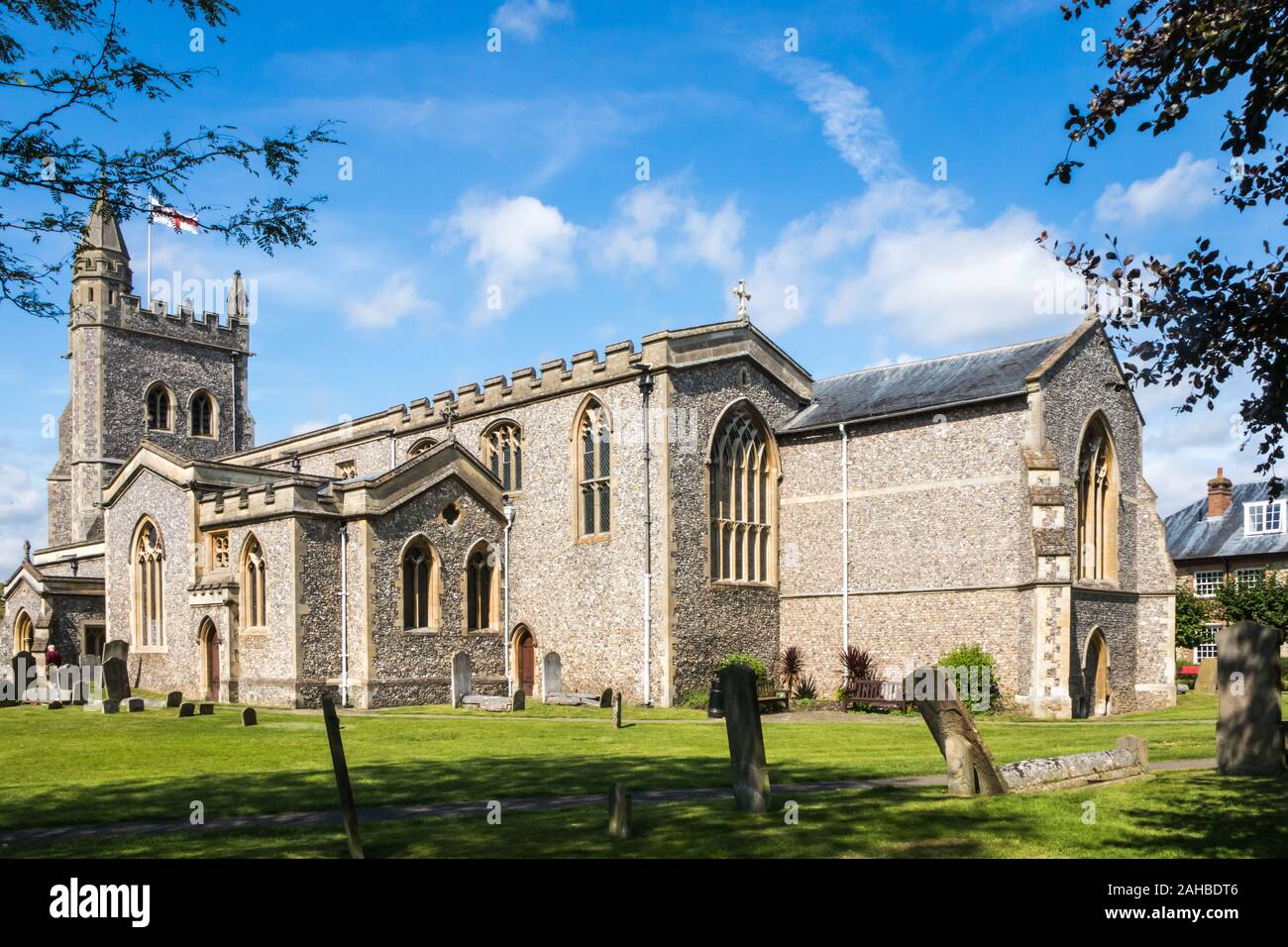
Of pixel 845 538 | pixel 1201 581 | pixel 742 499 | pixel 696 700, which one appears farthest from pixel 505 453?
pixel 1201 581

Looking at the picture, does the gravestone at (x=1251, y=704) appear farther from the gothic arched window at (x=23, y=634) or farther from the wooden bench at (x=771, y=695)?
the gothic arched window at (x=23, y=634)

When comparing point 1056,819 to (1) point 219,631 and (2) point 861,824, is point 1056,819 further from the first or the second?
(1) point 219,631

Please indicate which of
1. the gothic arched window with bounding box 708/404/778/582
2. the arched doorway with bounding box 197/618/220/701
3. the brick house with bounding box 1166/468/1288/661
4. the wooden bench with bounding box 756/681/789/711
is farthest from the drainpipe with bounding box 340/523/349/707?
the brick house with bounding box 1166/468/1288/661

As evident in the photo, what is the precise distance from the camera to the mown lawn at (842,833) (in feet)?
31.4

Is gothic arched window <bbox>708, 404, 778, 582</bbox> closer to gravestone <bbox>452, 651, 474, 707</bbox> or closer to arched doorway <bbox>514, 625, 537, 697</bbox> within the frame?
arched doorway <bbox>514, 625, 537, 697</bbox>

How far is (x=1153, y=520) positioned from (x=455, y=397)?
2102 centimetres

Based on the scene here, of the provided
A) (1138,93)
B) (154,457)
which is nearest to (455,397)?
(154,457)

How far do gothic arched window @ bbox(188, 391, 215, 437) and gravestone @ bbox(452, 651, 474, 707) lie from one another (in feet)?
98.8

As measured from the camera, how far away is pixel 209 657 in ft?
105

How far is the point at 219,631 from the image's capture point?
101ft

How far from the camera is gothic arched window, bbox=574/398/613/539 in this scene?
1224 inches

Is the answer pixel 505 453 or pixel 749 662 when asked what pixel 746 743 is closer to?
pixel 749 662

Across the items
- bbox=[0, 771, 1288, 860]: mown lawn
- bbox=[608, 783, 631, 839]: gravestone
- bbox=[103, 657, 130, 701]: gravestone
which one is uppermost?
bbox=[608, 783, 631, 839]: gravestone

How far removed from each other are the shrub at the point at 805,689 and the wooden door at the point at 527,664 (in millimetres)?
7438
